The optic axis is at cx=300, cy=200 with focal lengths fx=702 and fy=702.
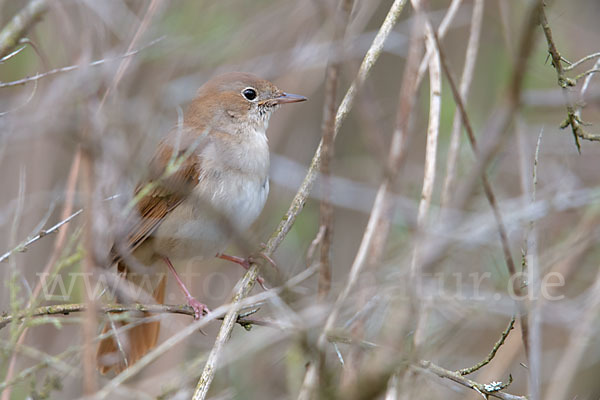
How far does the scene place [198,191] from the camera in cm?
359

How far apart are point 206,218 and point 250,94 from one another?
2.79ft

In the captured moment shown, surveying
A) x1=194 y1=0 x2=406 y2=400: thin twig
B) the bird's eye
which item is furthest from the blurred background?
the bird's eye

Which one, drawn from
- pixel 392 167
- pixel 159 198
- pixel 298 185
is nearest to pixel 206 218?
pixel 159 198

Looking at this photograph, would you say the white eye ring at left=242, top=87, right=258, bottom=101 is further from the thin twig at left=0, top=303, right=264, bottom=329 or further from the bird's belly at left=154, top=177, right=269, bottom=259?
the thin twig at left=0, top=303, right=264, bottom=329

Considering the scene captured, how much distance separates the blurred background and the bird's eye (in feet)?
1.55

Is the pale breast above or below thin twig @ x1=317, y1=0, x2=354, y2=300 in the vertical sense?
below

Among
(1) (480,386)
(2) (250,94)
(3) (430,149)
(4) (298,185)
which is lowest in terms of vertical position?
(4) (298,185)

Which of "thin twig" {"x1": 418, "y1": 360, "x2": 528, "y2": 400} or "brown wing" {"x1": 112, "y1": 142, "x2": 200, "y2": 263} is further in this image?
"brown wing" {"x1": 112, "y1": 142, "x2": 200, "y2": 263}

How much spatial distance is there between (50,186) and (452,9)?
3.62 m

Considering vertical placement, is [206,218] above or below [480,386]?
below

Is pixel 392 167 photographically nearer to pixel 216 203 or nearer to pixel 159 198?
pixel 216 203

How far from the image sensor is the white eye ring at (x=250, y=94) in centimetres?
399

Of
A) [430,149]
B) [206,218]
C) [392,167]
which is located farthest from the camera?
[206,218]

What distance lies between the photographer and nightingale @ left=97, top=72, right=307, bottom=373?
3.57 m
